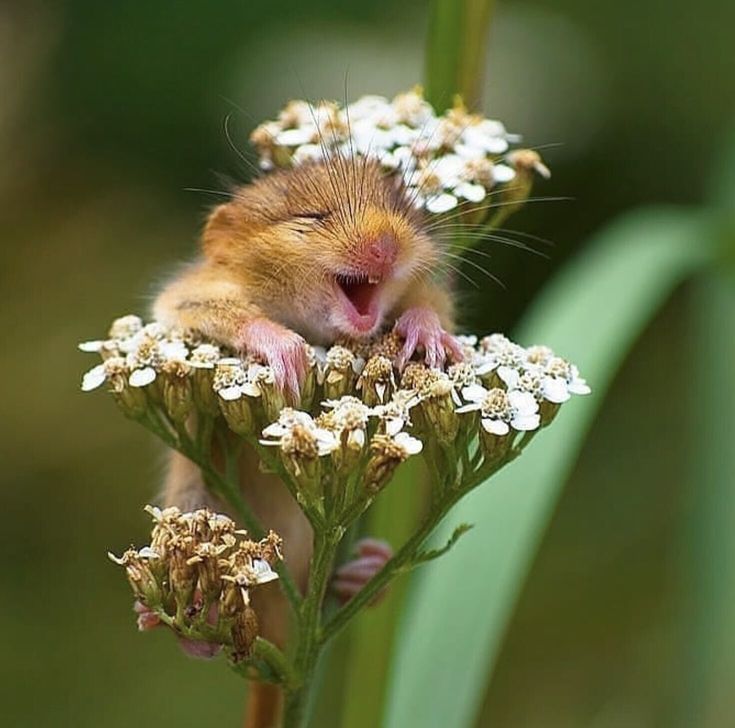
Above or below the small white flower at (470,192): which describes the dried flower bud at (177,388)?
below

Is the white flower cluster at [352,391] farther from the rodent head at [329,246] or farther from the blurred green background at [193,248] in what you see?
the blurred green background at [193,248]

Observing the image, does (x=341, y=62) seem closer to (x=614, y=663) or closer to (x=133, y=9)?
(x=133, y=9)

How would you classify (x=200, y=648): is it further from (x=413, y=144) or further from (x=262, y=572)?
(x=413, y=144)

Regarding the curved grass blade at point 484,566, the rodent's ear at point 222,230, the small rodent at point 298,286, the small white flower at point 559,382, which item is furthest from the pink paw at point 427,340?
the curved grass blade at point 484,566

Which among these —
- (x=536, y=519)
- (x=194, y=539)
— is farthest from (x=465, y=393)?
(x=536, y=519)

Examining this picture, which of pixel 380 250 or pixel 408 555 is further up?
pixel 380 250

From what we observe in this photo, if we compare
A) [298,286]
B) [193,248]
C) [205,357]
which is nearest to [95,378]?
[205,357]
